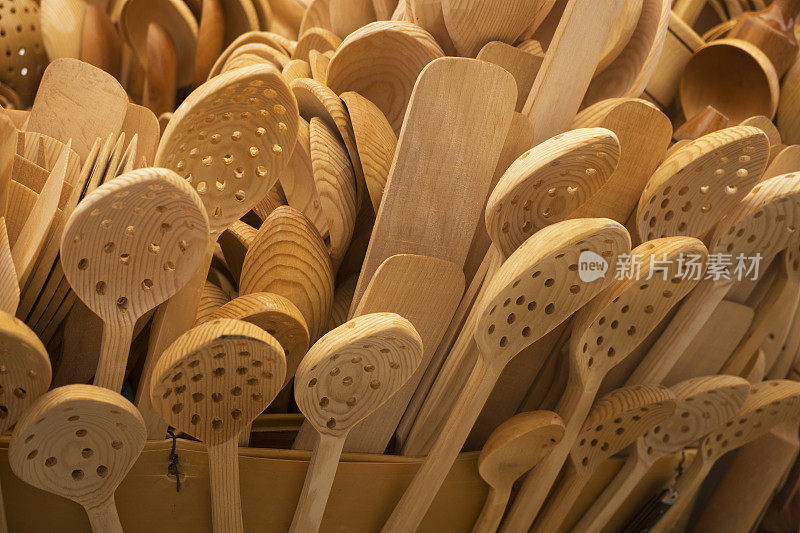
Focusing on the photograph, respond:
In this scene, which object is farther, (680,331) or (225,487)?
(680,331)

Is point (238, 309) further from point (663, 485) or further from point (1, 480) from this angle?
point (663, 485)

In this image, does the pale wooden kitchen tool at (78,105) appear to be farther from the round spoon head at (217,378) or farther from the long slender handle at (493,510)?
the long slender handle at (493,510)

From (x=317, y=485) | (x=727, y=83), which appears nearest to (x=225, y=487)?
(x=317, y=485)

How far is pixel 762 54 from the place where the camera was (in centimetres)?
66

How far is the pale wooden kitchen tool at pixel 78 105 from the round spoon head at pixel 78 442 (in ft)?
0.79

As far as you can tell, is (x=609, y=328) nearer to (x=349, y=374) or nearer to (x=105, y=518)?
(x=349, y=374)

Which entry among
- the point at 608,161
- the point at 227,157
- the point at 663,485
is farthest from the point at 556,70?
the point at 663,485

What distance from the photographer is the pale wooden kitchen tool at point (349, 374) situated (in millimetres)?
352

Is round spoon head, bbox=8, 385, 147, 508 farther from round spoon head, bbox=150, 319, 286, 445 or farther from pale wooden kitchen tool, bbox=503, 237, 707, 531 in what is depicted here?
pale wooden kitchen tool, bbox=503, 237, 707, 531

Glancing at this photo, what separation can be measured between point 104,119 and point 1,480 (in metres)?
0.26

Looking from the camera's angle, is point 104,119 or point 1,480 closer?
point 1,480

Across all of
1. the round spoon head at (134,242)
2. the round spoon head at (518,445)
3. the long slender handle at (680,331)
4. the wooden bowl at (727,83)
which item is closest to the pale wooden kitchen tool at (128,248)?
the round spoon head at (134,242)

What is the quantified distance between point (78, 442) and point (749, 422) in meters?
0.49

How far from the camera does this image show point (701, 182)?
0.46 metres
